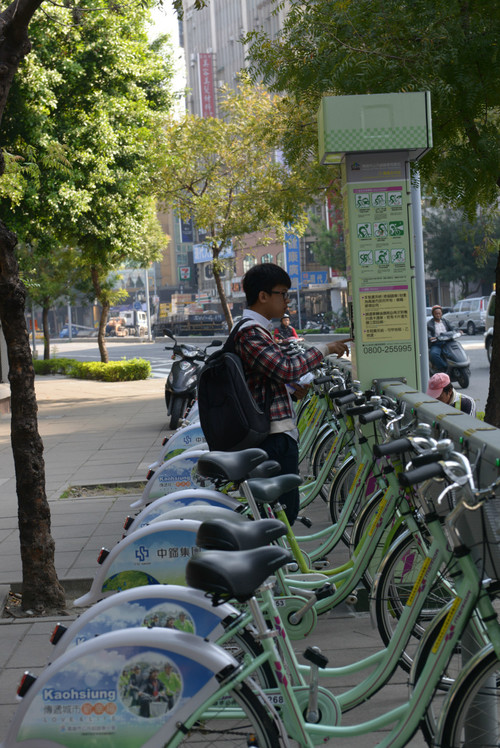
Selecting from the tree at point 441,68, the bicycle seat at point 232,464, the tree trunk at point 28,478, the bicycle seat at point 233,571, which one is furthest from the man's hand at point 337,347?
the tree at point 441,68

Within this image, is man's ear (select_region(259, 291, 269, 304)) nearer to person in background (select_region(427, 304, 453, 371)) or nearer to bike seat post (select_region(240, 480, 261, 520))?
bike seat post (select_region(240, 480, 261, 520))

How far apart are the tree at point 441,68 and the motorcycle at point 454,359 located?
8980mm

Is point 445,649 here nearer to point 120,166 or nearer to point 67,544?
point 67,544

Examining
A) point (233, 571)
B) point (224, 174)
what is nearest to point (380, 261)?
point (233, 571)

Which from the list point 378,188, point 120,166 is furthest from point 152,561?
point 120,166

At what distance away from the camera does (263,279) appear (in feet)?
14.6

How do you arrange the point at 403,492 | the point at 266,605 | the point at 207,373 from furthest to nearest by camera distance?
the point at 207,373
the point at 403,492
the point at 266,605

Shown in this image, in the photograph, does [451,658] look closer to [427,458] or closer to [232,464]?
[427,458]

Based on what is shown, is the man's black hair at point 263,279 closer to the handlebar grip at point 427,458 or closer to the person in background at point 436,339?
the handlebar grip at point 427,458

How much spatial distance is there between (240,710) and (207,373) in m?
2.22

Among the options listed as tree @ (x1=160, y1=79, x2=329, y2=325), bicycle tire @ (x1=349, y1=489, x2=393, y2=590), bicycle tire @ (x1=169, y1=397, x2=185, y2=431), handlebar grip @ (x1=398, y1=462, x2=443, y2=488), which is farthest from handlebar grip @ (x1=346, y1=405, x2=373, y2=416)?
tree @ (x1=160, y1=79, x2=329, y2=325)

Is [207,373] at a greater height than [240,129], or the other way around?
[240,129]

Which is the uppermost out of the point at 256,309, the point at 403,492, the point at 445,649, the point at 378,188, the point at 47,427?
the point at 378,188

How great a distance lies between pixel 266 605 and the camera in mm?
2613
